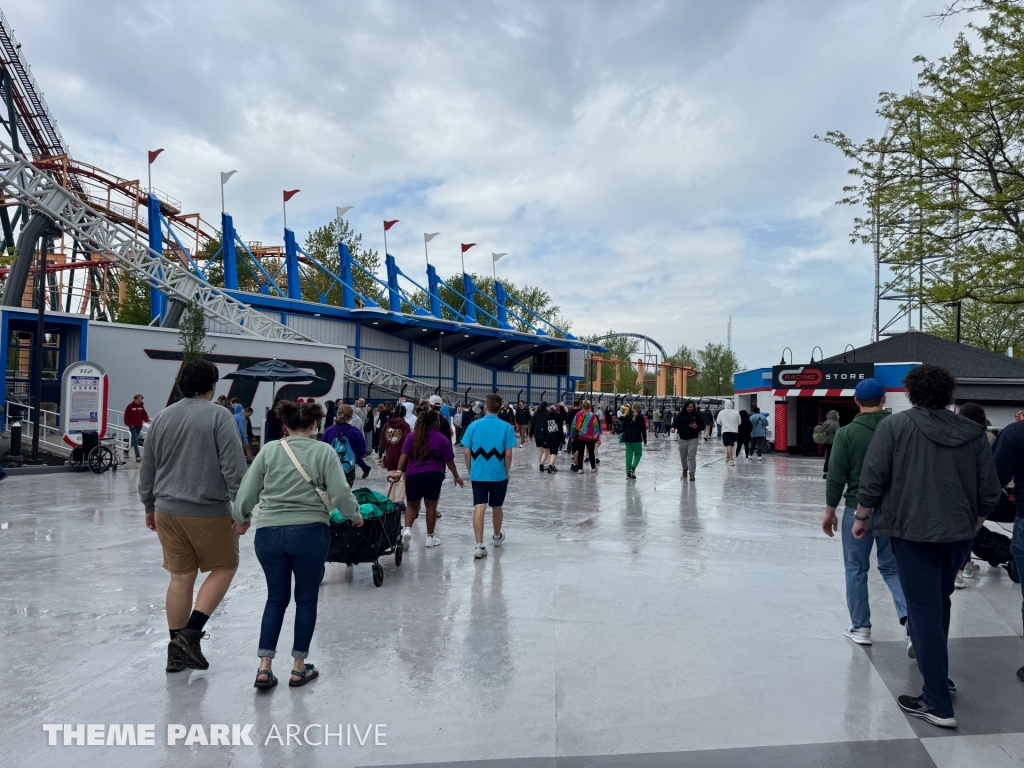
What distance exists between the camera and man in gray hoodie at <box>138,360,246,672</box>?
13.5ft

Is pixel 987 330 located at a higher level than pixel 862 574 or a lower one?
higher

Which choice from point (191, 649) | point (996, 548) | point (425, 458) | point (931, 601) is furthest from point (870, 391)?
point (191, 649)

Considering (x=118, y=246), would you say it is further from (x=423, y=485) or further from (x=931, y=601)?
(x=931, y=601)

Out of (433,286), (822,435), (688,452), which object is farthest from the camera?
(433,286)

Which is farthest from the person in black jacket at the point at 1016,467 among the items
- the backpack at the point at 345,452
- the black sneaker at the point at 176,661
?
the backpack at the point at 345,452

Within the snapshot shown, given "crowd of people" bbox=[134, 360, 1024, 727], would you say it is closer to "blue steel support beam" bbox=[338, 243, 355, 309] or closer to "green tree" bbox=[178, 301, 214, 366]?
"green tree" bbox=[178, 301, 214, 366]

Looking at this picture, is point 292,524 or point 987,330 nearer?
point 292,524

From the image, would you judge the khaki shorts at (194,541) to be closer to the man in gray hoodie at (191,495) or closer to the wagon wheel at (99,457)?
the man in gray hoodie at (191,495)

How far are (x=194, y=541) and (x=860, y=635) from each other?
165 inches

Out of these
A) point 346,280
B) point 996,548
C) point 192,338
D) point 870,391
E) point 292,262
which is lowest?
point 996,548

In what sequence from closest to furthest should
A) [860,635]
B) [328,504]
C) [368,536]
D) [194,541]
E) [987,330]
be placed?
[328,504] → [194,541] → [860,635] → [368,536] → [987,330]

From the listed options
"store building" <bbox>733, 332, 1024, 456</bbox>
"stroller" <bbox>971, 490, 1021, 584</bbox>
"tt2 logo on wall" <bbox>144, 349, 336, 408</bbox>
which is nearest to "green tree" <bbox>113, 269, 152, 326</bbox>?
"tt2 logo on wall" <bbox>144, 349, 336, 408</bbox>

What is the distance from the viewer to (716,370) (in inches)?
2685

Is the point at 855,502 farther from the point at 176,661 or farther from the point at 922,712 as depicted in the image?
the point at 176,661
